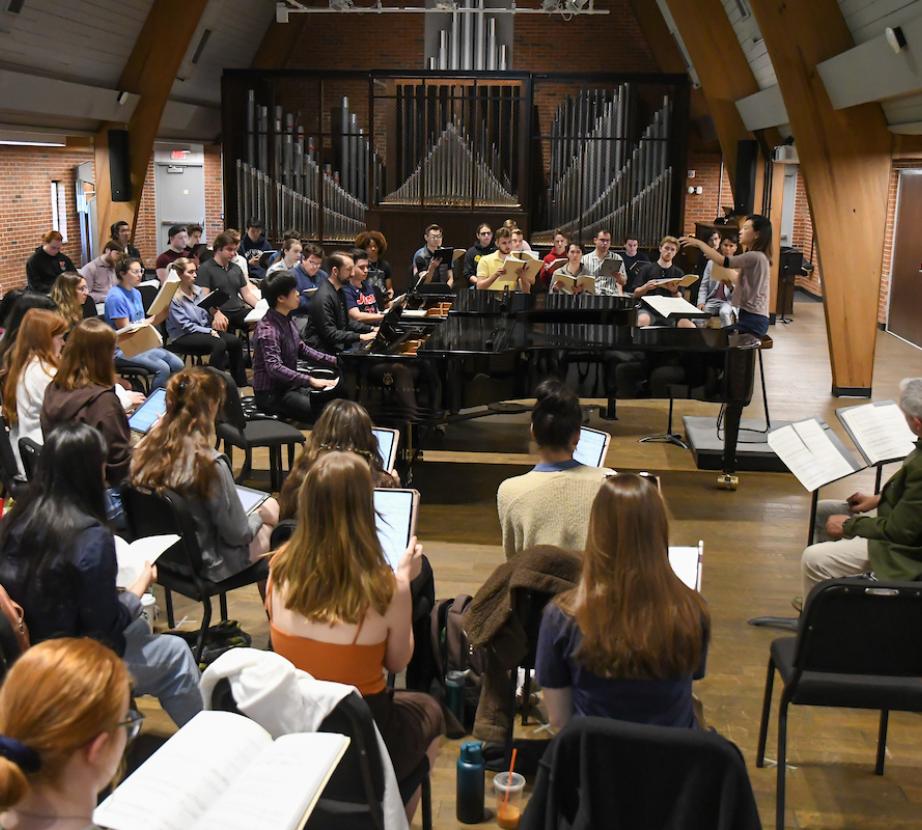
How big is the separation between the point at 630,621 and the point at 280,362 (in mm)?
4096

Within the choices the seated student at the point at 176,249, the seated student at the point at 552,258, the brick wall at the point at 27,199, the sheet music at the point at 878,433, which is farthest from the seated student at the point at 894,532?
the brick wall at the point at 27,199

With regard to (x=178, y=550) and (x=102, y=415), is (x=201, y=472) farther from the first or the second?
(x=102, y=415)

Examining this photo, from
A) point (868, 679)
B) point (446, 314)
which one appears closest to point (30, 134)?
point (446, 314)

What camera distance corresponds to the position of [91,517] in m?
3.07

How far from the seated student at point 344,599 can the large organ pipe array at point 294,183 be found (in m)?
11.7

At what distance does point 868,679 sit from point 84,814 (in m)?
2.31

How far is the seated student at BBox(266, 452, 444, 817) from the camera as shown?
2.79m

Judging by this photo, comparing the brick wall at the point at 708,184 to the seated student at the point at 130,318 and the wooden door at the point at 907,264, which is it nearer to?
the wooden door at the point at 907,264

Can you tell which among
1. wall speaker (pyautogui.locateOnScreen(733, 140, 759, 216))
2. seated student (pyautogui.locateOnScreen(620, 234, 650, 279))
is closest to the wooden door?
wall speaker (pyautogui.locateOnScreen(733, 140, 759, 216))

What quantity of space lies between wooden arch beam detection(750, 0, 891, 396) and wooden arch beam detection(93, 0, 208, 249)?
6.35 metres

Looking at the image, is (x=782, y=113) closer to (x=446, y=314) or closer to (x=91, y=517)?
(x=446, y=314)

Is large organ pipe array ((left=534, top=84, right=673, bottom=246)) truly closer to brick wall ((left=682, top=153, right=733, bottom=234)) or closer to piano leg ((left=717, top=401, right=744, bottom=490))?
brick wall ((left=682, top=153, right=733, bottom=234))

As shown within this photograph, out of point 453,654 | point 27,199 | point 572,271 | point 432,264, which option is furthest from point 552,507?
point 27,199

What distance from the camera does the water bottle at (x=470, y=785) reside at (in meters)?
3.32
